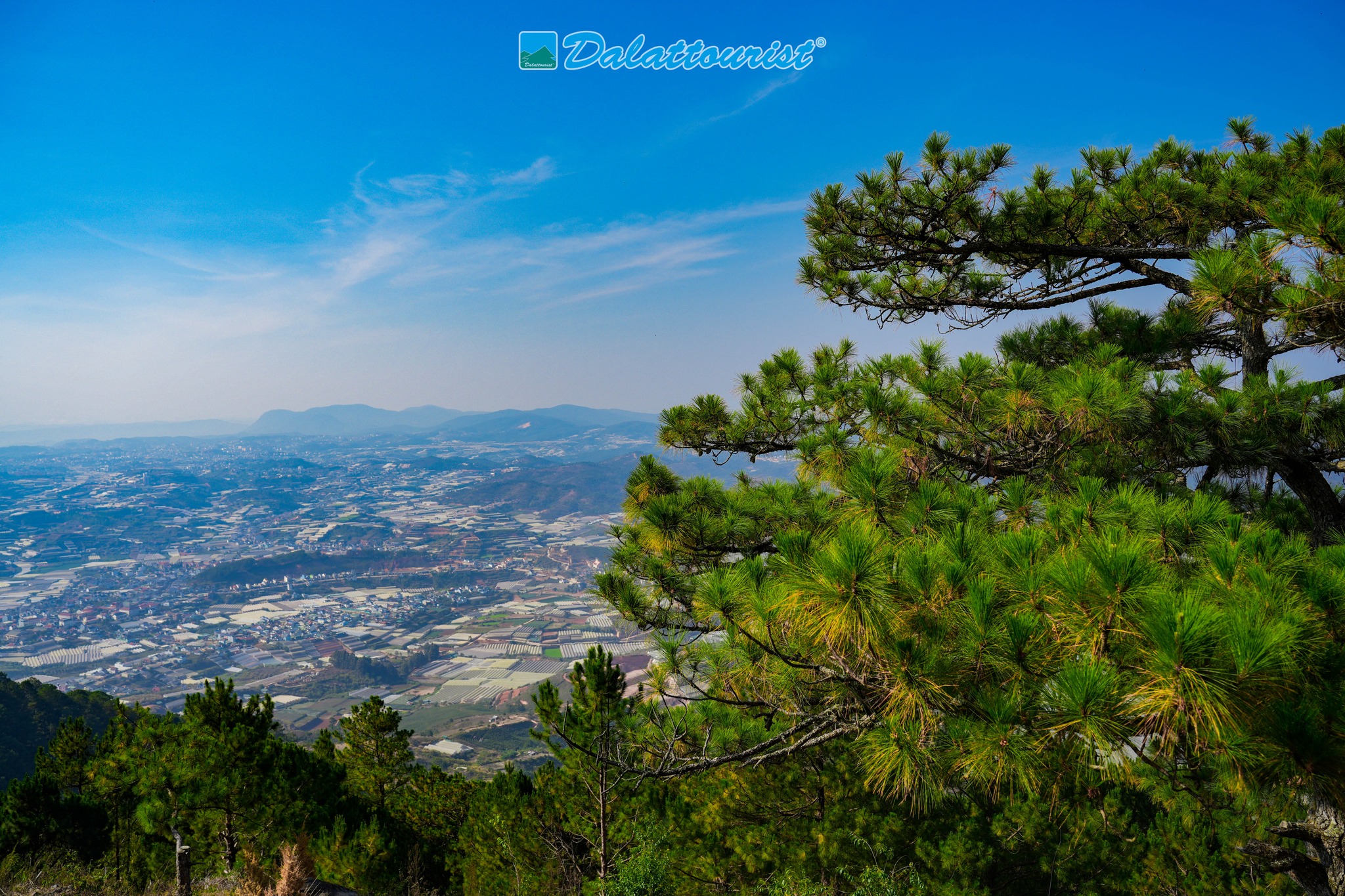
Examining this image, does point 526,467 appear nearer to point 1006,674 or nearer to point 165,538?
point 165,538

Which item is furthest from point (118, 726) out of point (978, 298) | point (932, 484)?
point (978, 298)

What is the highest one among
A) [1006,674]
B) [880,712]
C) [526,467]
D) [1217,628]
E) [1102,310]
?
[1102,310]

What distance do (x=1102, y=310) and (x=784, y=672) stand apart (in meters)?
4.81

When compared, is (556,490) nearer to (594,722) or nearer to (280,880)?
(280,880)

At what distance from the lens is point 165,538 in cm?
8944

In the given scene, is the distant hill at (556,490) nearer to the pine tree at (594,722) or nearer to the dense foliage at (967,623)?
the dense foliage at (967,623)

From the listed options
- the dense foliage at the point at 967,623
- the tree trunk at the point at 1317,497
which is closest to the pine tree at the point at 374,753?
the dense foliage at the point at 967,623

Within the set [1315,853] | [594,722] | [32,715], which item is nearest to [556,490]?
[32,715]

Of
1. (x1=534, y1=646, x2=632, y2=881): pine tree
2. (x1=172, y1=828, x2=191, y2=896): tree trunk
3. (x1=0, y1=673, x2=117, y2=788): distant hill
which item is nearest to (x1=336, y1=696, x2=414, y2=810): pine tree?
(x1=172, y1=828, x2=191, y2=896): tree trunk

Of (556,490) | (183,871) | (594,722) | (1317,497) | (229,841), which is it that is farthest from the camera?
(556,490)

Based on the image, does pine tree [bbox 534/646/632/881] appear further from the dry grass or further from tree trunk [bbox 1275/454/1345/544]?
tree trunk [bbox 1275/454/1345/544]

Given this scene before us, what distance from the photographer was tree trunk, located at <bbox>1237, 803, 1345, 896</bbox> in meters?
1.99

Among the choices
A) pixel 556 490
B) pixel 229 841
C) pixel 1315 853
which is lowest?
pixel 556 490

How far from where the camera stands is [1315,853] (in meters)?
2.10
